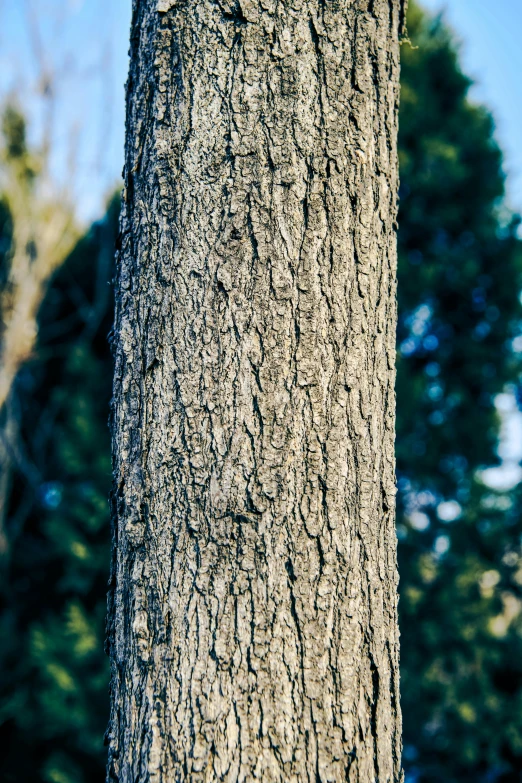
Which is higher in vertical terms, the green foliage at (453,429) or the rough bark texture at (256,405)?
the green foliage at (453,429)

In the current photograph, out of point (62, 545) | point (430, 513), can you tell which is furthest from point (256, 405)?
point (62, 545)

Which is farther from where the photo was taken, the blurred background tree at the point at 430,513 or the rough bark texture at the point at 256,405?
the blurred background tree at the point at 430,513

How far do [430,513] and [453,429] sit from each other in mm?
703

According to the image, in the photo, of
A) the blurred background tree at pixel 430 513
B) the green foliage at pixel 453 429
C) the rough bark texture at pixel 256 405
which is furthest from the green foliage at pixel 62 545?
the rough bark texture at pixel 256 405

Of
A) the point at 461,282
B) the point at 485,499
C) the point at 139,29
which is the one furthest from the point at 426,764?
the point at 139,29

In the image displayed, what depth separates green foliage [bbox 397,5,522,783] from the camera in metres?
4.13

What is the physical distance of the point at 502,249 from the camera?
4.87 metres

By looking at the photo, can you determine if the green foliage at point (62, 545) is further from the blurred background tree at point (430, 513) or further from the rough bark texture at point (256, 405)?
the rough bark texture at point (256, 405)

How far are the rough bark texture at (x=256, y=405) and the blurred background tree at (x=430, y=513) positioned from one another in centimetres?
339

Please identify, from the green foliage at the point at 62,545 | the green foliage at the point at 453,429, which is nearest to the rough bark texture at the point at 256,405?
the green foliage at the point at 453,429

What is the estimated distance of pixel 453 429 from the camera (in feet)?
15.3

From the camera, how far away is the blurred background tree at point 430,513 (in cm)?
414

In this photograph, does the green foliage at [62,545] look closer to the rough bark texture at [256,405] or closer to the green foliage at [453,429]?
the green foliage at [453,429]

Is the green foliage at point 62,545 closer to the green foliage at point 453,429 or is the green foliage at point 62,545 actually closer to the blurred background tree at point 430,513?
the blurred background tree at point 430,513
